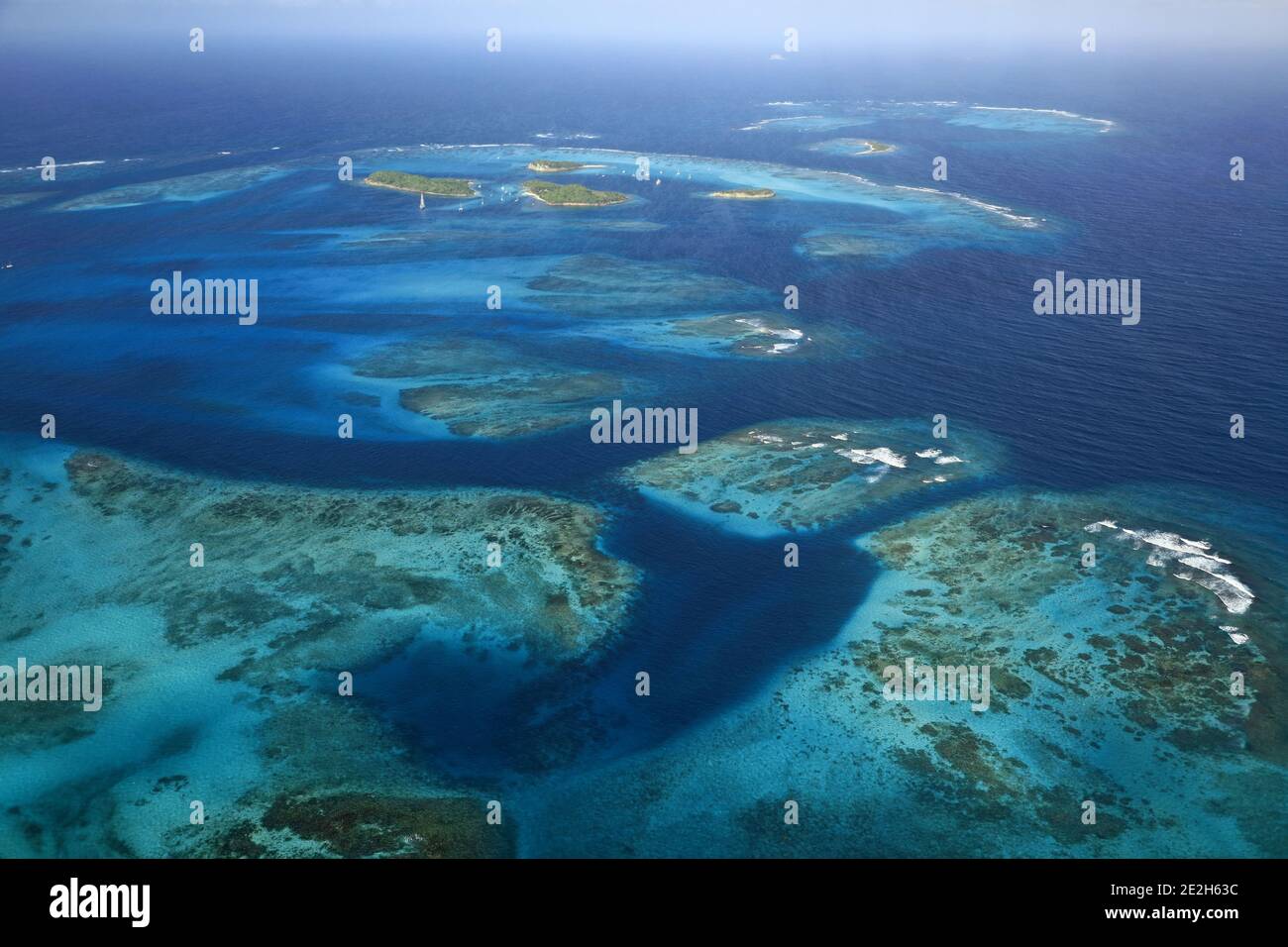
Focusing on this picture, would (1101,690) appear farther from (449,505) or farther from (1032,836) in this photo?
(449,505)

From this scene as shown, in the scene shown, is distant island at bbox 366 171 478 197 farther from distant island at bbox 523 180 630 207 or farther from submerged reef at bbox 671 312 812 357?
submerged reef at bbox 671 312 812 357

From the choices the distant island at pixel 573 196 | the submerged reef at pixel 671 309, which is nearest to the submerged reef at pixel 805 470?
the submerged reef at pixel 671 309

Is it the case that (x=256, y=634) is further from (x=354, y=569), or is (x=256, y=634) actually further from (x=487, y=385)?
(x=487, y=385)

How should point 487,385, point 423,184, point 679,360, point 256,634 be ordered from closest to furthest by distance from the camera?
point 256,634 < point 487,385 < point 679,360 < point 423,184

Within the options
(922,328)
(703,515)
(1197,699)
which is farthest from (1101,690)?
(922,328)

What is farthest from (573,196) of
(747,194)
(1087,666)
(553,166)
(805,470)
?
(1087,666)
